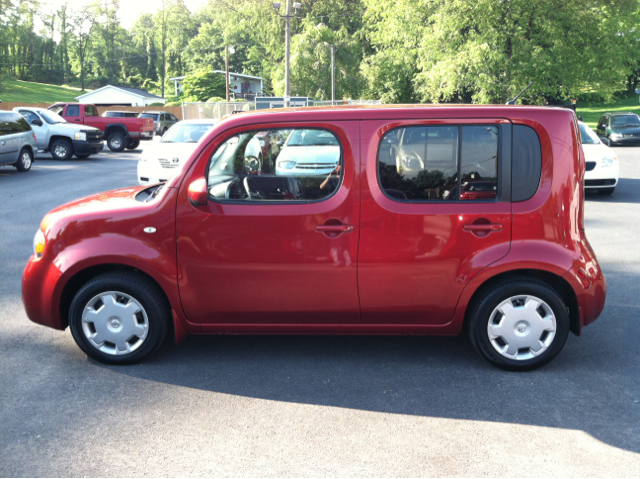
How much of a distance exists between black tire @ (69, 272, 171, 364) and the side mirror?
0.69m

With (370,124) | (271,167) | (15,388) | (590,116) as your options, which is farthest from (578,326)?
(590,116)

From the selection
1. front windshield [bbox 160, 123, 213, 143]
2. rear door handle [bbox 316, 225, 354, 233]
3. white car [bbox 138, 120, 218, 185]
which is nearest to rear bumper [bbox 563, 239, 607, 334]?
rear door handle [bbox 316, 225, 354, 233]

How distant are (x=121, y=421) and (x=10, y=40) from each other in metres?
113

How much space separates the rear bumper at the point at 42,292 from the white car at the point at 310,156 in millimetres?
1734

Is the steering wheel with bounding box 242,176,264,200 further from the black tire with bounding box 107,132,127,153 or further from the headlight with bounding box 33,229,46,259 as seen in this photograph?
the black tire with bounding box 107,132,127,153

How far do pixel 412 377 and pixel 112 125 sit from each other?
26.7 metres

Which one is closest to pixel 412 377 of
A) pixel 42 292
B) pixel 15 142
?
pixel 42 292

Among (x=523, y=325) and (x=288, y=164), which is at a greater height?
(x=288, y=164)

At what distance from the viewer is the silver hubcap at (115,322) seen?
464 cm

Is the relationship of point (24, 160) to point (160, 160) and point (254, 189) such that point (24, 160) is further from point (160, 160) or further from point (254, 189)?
point (254, 189)

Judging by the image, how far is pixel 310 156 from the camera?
14.9 feet

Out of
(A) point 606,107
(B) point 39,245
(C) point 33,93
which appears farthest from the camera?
(C) point 33,93

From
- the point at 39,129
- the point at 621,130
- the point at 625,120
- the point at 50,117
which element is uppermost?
the point at 625,120

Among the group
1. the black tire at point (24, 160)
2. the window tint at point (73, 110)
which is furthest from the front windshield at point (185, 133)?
the window tint at point (73, 110)
